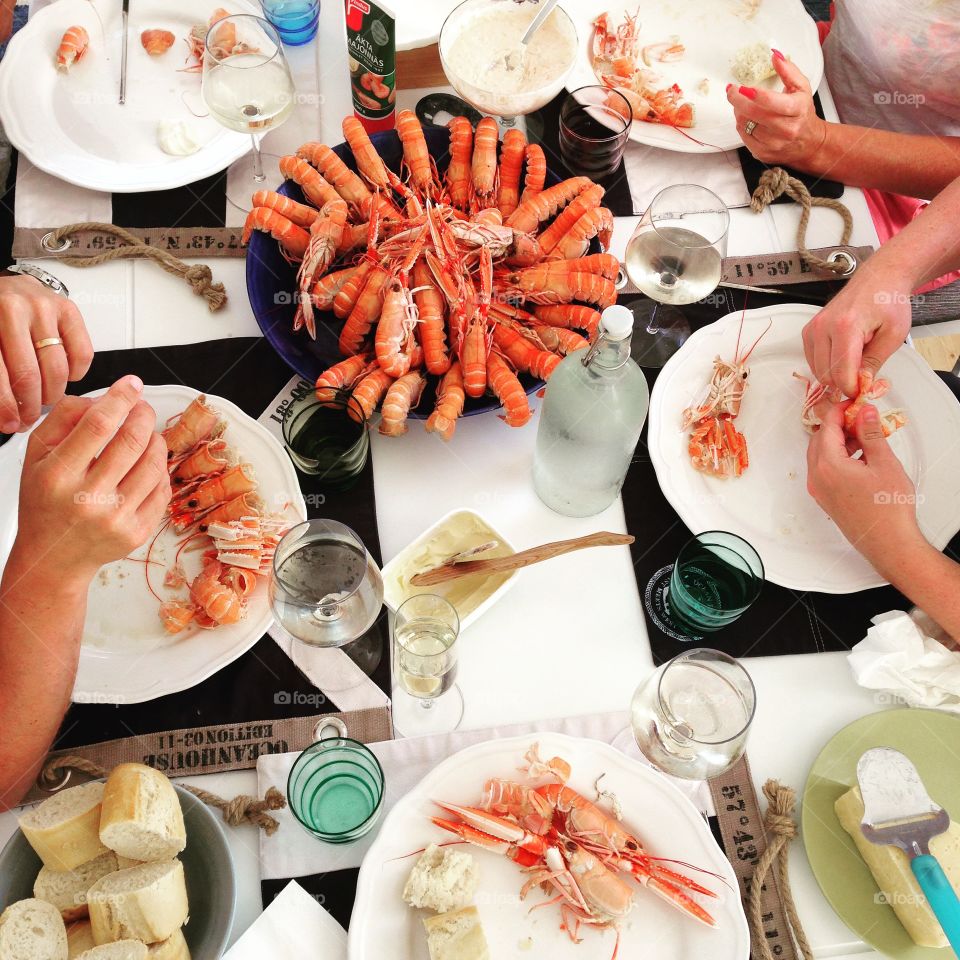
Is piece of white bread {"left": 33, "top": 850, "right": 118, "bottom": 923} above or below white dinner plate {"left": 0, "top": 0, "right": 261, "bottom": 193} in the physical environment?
below

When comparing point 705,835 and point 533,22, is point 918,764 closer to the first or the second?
point 705,835

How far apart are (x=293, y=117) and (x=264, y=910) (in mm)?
1521

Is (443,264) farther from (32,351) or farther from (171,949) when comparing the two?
(171,949)

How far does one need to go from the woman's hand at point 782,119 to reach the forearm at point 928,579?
86cm

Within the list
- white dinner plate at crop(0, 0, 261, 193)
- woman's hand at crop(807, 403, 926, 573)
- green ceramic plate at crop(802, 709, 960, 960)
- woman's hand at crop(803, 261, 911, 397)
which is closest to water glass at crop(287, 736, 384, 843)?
green ceramic plate at crop(802, 709, 960, 960)

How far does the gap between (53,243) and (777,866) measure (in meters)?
1.65

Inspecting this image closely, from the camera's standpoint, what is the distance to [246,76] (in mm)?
1568

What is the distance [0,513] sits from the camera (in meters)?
1.29

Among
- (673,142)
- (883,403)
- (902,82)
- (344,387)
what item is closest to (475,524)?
(344,387)

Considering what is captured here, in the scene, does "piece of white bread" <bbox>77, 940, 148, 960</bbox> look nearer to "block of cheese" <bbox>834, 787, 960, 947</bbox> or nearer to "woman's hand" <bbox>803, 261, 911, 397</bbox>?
"block of cheese" <bbox>834, 787, 960, 947</bbox>

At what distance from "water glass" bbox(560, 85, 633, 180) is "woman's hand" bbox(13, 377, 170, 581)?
3.36 feet

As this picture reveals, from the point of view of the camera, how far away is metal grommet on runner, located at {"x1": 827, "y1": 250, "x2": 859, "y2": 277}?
1661 millimetres

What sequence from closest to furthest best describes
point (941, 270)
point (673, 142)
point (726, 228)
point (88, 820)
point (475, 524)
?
point (88, 820)
point (475, 524)
point (726, 228)
point (941, 270)
point (673, 142)

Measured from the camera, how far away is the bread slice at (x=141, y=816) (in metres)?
1.00
